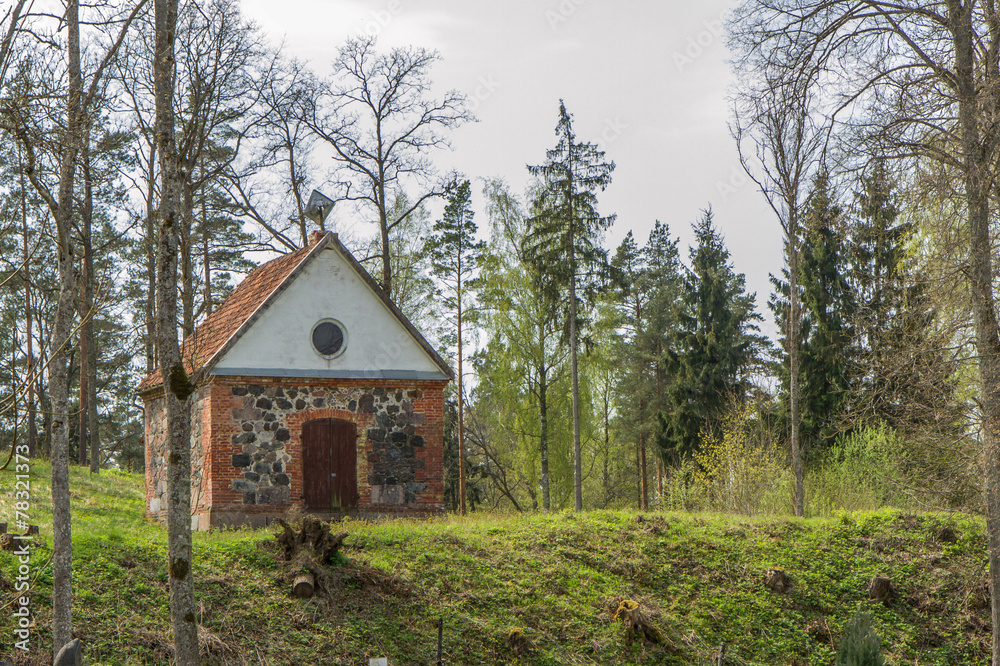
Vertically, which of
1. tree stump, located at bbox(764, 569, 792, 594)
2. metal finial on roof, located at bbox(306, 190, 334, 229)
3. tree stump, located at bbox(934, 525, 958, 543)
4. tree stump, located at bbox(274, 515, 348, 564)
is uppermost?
metal finial on roof, located at bbox(306, 190, 334, 229)

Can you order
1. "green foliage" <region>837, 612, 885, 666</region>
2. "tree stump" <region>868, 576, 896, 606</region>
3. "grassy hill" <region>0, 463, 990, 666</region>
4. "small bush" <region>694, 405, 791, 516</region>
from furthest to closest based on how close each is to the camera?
"small bush" <region>694, 405, 791, 516</region>
"tree stump" <region>868, 576, 896, 606</region>
"grassy hill" <region>0, 463, 990, 666</region>
"green foliage" <region>837, 612, 885, 666</region>

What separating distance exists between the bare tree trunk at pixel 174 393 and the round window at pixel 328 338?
8794 mm

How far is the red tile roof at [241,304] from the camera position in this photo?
16828mm

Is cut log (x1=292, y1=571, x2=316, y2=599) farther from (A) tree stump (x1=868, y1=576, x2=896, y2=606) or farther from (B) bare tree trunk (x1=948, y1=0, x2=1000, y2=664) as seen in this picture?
(B) bare tree trunk (x1=948, y1=0, x2=1000, y2=664)

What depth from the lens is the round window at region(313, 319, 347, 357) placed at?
55.8 ft

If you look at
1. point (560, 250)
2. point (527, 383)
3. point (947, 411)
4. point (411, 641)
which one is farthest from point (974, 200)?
point (527, 383)

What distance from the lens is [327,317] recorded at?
1722 centimetres

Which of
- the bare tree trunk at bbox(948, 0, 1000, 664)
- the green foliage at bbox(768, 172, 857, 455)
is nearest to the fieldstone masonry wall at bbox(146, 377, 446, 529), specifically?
the bare tree trunk at bbox(948, 0, 1000, 664)

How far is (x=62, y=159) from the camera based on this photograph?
8352mm

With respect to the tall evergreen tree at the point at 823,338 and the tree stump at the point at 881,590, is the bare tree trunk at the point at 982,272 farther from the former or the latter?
the tall evergreen tree at the point at 823,338

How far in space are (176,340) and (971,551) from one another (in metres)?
13.4

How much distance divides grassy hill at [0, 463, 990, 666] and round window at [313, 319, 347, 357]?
366 centimetres

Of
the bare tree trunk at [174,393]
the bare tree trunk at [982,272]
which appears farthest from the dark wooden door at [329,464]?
the bare tree trunk at [982,272]

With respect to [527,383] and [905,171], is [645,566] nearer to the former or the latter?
[905,171]
